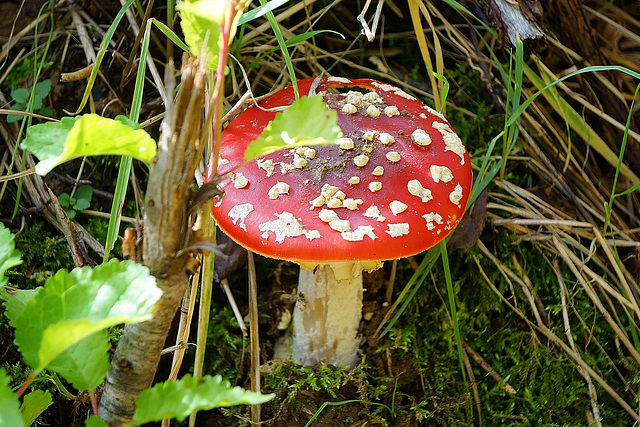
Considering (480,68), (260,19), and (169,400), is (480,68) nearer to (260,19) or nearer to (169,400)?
(260,19)

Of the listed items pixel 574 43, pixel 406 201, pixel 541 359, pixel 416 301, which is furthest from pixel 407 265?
pixel 574 43

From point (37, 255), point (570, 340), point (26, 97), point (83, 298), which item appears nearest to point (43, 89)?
point (26, 97)

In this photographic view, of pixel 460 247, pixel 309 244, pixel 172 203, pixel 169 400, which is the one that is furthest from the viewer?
pixel 460 247

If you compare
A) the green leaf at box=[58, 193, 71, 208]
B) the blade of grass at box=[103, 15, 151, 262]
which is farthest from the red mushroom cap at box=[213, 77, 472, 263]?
the green leaf at box=[58, 193, 71, 208]

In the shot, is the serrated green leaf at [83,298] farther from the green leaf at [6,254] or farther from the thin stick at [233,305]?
the thin stick at [233,305]

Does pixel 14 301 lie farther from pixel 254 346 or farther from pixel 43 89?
pixel 43 89

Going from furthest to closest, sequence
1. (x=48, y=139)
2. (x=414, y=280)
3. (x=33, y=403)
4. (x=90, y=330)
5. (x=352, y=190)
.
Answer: (x=414, y=280) → (x=352, y=190) → (x=33, y=403) → (x=48, y=139) → (x=90, y=330)

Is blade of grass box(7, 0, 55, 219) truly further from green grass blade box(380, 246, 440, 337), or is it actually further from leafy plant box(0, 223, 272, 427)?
green grass blade box(380, 246, 440, 337)
